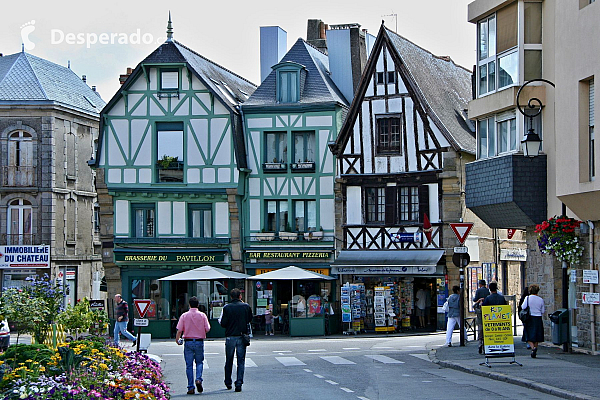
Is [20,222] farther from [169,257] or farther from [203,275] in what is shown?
[203,275]

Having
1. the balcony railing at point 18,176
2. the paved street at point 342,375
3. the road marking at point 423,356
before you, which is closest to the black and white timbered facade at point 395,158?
the paved street at point 342,375

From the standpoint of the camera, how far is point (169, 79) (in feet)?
117

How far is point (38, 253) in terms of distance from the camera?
134 feet

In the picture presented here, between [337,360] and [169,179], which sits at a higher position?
[169,179]

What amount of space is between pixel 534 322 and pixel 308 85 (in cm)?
1859

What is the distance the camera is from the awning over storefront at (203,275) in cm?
3212

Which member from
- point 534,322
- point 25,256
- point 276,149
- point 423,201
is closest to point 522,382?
point 534,322

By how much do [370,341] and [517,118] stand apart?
8.90m

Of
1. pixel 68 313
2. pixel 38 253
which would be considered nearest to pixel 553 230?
pixel 68 313

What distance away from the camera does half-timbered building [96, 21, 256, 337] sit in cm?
3516

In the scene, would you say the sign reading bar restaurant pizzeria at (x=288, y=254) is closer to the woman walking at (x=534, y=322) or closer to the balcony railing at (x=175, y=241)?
the balcony railing at (x=175, y=241)

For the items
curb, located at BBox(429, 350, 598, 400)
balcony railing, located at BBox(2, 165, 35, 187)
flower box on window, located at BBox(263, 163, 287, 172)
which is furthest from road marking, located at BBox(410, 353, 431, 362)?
balcony railing, located at BBox(2, 165, 35, 187)

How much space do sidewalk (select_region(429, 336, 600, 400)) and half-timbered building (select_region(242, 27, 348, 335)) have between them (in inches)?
496

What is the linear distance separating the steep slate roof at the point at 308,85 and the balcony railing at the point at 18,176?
10872 mm
